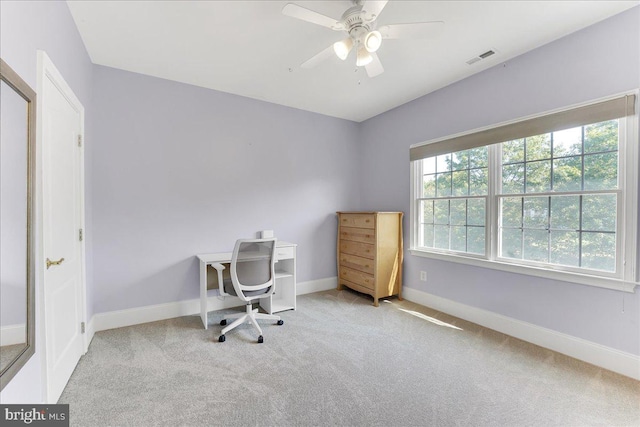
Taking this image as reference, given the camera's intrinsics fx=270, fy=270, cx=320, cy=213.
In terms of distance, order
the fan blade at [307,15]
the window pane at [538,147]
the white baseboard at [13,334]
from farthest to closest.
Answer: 1. the window pane at [538,147]
2. the fan blade at [307,15]
3. the white baseboard at [13,334]

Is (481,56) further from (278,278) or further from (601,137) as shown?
(278,278)

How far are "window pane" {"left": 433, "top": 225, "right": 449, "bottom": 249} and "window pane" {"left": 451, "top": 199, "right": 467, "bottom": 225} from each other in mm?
140

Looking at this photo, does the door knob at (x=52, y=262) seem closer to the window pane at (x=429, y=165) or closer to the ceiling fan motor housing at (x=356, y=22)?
the ceiling fan motor housing at (x=356, y=22)

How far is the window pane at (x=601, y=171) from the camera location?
6.82 feet

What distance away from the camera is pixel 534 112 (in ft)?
8.02

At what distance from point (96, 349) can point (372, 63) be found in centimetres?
330

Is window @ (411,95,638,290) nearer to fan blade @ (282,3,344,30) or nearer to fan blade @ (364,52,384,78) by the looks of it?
fan blade @ (364,52,384,78)

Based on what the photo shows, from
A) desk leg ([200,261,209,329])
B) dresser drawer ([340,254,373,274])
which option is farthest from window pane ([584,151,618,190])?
desk leg ([200,261,209,329])

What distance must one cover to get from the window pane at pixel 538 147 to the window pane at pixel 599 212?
50cm

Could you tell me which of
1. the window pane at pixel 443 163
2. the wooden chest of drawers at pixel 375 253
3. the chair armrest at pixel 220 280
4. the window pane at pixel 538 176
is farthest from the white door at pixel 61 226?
the window pane at pixel 538 176

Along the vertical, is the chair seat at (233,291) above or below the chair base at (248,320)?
above

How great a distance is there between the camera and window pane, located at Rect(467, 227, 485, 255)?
2.92 meters

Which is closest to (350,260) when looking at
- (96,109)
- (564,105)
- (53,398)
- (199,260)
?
(199,260)

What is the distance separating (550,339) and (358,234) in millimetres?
2200
